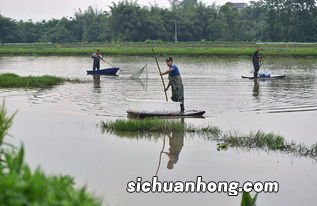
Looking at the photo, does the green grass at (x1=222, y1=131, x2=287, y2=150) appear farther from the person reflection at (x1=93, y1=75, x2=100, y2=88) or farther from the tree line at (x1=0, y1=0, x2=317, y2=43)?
the tree line at (x1=0, y1=0, x2=317, y2=43)

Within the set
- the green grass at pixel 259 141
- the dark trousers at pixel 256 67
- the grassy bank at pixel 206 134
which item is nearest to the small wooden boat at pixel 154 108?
the grassy bank at pixel 206 134

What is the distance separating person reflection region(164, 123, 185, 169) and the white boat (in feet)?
5.12

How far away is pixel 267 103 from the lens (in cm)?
1728

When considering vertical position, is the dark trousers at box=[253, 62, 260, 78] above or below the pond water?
above

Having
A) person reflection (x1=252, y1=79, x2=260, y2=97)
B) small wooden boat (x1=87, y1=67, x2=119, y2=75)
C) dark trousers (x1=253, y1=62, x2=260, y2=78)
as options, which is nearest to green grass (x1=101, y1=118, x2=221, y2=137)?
person reflection (x1=252, y1=79, x2=260, y2=97)

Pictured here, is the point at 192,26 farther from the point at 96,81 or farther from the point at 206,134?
the point at 206,134

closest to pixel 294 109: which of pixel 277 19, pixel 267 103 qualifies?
pixel 267 103

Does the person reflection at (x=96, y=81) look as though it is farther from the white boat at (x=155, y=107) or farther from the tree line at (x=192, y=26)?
the tree line at (x=192, y=26)

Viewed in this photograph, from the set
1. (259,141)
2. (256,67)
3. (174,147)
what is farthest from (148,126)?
(256,67)

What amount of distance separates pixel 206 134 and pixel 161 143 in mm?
1269

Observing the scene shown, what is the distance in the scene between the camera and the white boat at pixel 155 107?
43.7 ft

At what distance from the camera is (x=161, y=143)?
11008 millimetres

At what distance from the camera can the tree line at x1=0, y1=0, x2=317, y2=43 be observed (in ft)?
223

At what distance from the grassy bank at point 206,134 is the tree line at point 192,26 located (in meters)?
58.0
